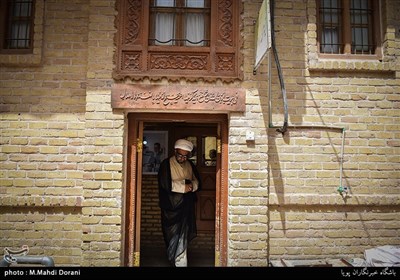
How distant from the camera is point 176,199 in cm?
554

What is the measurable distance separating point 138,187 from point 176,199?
0.87 metres

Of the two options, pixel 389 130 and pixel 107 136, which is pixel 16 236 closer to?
pixel 107 136

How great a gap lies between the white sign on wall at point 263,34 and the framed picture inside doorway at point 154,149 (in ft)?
10.9

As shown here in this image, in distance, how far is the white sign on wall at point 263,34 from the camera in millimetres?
3885

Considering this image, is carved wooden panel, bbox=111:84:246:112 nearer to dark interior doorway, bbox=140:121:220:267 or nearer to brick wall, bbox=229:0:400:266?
brick wall, bbox=229:0:400:266

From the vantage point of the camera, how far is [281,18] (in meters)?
4.78

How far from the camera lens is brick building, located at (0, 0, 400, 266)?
453 cm

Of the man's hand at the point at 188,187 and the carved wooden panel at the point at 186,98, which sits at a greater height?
the carved wooden panel at the point at 186,98

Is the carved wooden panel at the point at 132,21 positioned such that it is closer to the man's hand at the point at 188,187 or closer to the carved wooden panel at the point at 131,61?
the carved wooden panel at the point at 131,61

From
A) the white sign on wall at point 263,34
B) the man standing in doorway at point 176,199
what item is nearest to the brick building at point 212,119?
the white sign on wall at point 263,34

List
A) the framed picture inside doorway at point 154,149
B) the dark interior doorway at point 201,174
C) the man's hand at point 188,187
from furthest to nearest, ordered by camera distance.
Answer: the framed picture inside doorway at point 154,149
the dark interior doorway at point 201,174
the man's hand at point 188,187

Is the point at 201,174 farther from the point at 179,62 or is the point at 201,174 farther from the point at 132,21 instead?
the point at 132,21
